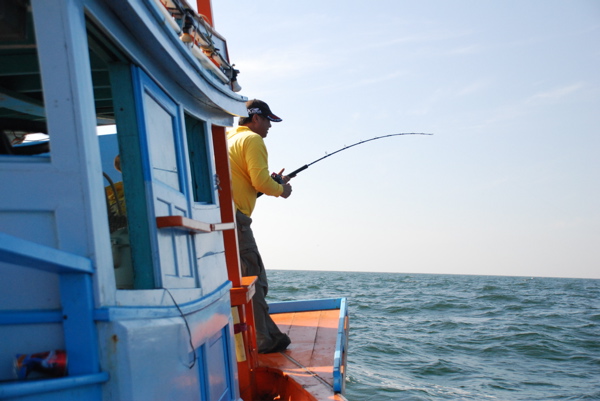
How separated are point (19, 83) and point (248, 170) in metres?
2.18

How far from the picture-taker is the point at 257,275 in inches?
203

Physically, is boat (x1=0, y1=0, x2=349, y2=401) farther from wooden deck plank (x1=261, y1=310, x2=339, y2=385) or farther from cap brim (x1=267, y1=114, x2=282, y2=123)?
cap brim (x1=267, y1=114, x2=282, y2=123)

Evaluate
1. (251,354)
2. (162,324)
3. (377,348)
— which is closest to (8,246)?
(162,324)

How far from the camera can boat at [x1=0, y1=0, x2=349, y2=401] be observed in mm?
1960

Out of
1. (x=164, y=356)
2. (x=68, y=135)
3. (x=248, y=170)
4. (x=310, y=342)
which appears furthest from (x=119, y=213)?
(x=310, y=342)

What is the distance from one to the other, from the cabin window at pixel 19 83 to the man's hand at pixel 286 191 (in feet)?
7.07

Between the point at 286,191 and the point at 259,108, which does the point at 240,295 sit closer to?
the point at 286,191

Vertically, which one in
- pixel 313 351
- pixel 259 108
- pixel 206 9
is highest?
pixel 206 9

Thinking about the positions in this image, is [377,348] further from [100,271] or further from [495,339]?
[100,271]

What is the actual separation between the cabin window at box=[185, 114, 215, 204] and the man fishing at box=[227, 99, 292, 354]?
708 millimetres

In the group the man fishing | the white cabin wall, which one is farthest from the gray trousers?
the white cabin wall

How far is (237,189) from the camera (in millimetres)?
5016

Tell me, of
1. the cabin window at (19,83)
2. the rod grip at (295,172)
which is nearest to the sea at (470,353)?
the rod grip at (295,172)

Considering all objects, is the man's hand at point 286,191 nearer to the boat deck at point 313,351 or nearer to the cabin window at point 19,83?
the boat deck at point 313,351
